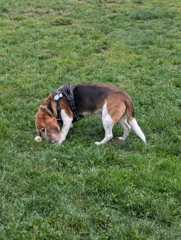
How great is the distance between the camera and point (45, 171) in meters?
4.56

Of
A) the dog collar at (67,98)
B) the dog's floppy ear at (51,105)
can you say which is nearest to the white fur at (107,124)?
the dog collar at (67,98)

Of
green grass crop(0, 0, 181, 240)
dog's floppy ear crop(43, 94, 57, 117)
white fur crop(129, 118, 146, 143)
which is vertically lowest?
green grass crop(0, 0, 181, 240)

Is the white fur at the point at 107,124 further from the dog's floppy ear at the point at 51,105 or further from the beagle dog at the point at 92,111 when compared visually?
the dog's floppy ear at the point at 51,105

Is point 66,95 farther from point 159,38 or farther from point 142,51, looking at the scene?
point 159,38

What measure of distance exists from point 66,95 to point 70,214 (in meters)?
2.32

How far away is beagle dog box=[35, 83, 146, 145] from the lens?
17.3 ft

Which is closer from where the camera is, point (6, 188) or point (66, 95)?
point (6, 188)

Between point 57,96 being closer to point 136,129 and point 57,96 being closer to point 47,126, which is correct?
point 47,126

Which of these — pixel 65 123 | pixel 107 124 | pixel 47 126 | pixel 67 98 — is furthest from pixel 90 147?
pixel 67 98

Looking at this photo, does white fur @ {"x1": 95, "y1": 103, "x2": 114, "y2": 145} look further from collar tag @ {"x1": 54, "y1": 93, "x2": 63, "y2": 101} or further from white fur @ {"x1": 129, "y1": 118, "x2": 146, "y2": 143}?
collar tag @ {"x1": 54, "y1": 93, "x2": 63, "y2": 101}

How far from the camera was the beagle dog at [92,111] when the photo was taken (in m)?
5.28

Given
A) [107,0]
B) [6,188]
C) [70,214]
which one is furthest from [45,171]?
[107,0]

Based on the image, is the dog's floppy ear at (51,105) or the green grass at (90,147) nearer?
the green grass at (90,147)

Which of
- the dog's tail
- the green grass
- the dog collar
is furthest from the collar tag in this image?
the dog's tail
